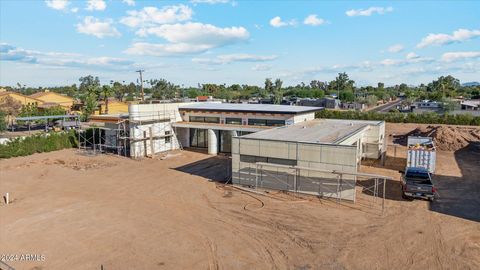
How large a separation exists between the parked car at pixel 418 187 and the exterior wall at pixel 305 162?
370cm

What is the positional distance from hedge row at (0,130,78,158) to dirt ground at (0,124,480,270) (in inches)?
370

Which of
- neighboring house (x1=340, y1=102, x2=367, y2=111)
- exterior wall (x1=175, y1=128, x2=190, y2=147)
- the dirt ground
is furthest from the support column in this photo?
neighboring house (x1=340, y1=102, x2=367, y2=111)

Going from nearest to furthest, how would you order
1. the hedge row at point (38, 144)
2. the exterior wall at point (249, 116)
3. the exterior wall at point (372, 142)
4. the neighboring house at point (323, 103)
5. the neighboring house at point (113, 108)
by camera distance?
1. the exterior wall at point (372, 142)
2. the exterior wall at point (249, 116)
3. the hedge row at point (38, 144)
4. the neighboring house at point (113, 108)
5. the neighboring house at point (323, 103)

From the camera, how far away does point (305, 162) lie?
23.4m

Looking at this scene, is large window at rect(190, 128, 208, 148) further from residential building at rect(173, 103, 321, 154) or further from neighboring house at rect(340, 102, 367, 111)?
neighboring house at rect(340, 102, 367, 111)

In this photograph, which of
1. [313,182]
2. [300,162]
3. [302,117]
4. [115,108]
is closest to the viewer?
[313,182]

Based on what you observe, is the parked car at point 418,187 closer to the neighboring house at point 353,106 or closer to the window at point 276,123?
the window at point 276,123

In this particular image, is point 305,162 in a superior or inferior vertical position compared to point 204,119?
inferior

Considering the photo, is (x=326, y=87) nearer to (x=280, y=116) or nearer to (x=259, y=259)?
(x=280, y=116)

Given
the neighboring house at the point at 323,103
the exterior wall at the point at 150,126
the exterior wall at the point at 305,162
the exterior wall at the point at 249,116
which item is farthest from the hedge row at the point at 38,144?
the neighboring house at the point at 323,103

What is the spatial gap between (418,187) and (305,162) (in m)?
7.27

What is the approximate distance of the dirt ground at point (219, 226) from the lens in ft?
49.2

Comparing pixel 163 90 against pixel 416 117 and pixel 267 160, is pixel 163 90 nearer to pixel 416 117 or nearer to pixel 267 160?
pixel 416 117

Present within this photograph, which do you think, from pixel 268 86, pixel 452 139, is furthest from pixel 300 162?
pixel 268 86
